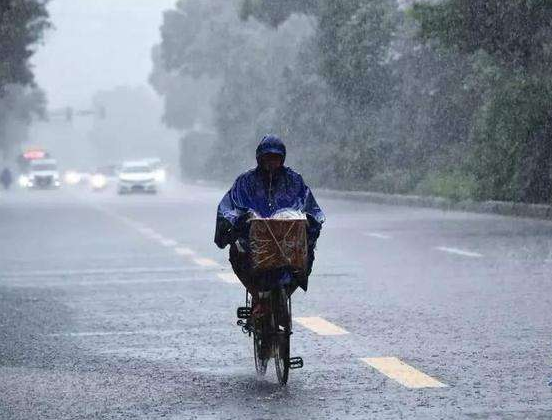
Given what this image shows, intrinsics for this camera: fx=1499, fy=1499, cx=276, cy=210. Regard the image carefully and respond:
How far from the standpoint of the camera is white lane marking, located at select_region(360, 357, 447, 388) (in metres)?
8.84

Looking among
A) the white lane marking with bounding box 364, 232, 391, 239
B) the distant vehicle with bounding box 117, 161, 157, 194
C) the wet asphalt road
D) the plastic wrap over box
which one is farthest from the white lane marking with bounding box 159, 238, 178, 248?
the distant vehicle with bounding box 117, 161, 157, 194

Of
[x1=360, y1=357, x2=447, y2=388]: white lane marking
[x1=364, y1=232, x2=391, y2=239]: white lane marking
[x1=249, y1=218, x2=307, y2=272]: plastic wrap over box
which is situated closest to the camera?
[x1=249, y1=218, x2=307, y2=272]: plastic wrap over box

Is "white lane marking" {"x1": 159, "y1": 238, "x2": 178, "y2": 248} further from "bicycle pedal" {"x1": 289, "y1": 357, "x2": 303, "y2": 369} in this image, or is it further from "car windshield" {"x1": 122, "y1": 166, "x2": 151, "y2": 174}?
"car windshield" {"x1": 122, "y1": 166, "x2": 151, "y2": 174}

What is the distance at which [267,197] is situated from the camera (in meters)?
9.23

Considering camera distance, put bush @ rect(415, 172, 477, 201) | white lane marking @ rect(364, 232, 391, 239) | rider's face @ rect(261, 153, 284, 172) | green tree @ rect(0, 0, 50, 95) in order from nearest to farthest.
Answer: rider's face @ rect(261, 153, 284, 172), white lane marking @ rect(364, 232, 391, 239), bush @ rect(415, 172, 477, 201), green tree @ rect(0, 0, 50, 95)

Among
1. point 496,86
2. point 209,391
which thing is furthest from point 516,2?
point 209,391

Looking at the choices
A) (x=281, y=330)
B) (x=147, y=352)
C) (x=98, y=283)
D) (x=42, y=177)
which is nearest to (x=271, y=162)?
(x=281, y=330)

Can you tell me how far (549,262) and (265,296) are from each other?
9.91 metres

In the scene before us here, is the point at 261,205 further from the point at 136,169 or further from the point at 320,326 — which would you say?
the point at 136,169

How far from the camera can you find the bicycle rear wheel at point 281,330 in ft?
29.0

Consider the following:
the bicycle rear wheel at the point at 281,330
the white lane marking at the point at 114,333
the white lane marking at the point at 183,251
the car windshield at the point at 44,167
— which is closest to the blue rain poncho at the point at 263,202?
the bicycle rear wheel at the point at 281,330

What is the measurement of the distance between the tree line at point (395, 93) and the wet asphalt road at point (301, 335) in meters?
9.55

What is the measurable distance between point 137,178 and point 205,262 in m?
52.1

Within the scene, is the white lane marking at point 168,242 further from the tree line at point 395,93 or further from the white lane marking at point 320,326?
the white lane marking at point 320,326
